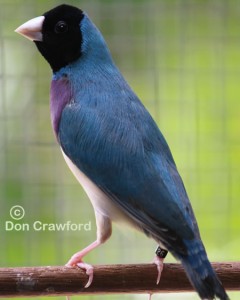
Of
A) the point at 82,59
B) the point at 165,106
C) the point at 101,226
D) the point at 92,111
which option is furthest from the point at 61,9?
the point at 165,106

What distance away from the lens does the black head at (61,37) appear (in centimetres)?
153

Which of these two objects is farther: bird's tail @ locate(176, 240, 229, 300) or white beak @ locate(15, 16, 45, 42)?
white beak @ locate(15, 16, 45, 42)

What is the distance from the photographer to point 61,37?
154cm

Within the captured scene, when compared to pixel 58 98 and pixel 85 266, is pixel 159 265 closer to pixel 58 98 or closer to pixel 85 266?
pixel 85 266

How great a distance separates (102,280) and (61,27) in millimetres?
433

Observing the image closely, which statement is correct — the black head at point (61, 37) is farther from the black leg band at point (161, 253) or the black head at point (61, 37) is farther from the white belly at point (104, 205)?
the black leg band at point (161, 253)

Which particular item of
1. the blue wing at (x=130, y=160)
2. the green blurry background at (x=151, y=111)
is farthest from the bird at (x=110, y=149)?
the green blurry background at (x=151, y=111)

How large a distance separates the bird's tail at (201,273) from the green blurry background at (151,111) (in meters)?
0.63

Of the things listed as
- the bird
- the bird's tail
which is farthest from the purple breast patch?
the bird's tail

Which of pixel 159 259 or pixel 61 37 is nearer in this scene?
pixel 159 259

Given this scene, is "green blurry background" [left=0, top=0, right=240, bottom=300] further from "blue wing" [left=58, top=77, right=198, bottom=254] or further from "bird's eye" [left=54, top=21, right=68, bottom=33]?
"blue wing" [left=58, top=77, right=198, bottom=254]

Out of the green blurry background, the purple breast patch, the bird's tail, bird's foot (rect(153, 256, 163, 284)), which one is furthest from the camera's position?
the green blurry background

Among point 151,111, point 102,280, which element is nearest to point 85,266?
point 102,280

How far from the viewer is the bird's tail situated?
1206mm
